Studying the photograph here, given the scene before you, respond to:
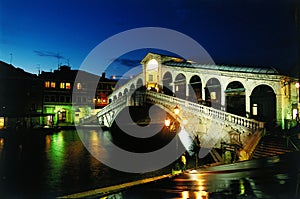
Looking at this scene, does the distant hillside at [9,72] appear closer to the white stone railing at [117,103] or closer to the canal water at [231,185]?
the white stone railing at [117,103]

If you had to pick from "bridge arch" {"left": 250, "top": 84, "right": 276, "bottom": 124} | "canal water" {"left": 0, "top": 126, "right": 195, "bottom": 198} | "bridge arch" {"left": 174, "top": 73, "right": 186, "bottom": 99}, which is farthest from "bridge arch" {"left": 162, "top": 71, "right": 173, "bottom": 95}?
"bridge arch" {"left": 250, "top": 84, "right": 276, "bottom": 124}

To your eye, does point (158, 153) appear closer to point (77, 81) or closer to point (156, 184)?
point (156, 184)

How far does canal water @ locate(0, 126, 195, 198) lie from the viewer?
12555mm

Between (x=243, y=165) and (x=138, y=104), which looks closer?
(x=243, y=165)

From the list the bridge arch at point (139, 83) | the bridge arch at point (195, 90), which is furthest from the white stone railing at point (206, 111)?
the bridge arch at point (139, 83)

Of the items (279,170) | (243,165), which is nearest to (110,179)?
(243,165)

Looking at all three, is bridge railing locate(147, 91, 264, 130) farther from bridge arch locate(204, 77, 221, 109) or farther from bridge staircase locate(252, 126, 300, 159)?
bridge arch locate(204, 77, 221, 109)

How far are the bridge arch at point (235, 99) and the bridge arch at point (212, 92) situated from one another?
1126 millimetres

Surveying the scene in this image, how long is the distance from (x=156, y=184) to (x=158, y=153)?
53.2 ft

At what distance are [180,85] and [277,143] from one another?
1563 cm

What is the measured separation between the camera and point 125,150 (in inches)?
969

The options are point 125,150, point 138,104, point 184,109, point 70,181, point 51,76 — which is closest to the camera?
point 70,181

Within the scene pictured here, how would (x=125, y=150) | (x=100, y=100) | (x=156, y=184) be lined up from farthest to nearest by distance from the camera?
(x=100, y=100), (x=125, y=150), (x=156, y=184)

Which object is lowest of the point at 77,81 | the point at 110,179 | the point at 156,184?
the point at 110,179
